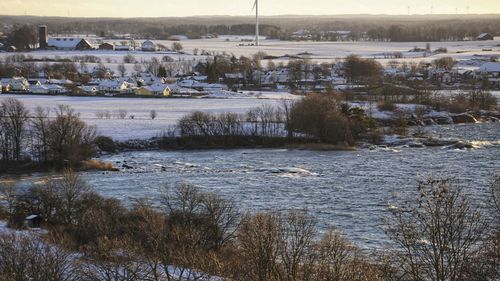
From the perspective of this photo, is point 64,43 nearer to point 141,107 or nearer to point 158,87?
point 158,87

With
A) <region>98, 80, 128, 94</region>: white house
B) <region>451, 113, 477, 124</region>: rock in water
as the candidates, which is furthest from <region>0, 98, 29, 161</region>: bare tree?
<region>451, 113, 477, 124</region>: rock in water

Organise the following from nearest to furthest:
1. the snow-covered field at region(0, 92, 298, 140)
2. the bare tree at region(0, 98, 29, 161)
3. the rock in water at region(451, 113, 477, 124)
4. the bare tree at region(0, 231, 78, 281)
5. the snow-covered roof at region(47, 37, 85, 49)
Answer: the bare tree at region(0, 231, 78, 281)
the bare tree at region(0, 98, 29, 161)
the snow-covered field at region(0, 92, 298, 140)
the rock in water at region(451, 113, 477, 124)
the snow-covered roof at region(47, 37, 85, 49)

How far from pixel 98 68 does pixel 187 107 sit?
1837 centimetres

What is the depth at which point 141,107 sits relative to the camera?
2892 centimetres

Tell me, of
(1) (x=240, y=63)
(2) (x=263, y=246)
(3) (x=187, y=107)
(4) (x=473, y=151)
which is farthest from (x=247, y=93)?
(2) (x=263, y=246)

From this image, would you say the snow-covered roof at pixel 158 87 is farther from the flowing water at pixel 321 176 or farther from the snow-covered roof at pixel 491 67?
the snow-covered roof at pixel 491 67

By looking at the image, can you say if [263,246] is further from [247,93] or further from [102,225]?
[247,93]

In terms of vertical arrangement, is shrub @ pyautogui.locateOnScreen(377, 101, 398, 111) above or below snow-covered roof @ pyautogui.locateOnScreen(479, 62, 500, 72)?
below

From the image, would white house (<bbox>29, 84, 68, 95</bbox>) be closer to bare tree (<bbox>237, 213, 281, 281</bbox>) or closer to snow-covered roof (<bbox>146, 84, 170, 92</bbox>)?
snow-covered roof (<bbox>146, 84, 170, 92</bbox>)

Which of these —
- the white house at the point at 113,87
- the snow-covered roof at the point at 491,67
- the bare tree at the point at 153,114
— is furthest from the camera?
the snow-covered roof at the point at 491,67

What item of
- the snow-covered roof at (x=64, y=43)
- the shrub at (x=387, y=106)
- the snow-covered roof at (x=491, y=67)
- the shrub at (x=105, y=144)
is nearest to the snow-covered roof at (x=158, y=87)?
the shrub at (x=387, y=106)

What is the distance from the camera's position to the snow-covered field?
22.8 metres

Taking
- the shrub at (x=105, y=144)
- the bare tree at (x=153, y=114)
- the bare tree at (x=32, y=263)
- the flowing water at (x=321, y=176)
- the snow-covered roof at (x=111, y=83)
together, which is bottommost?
the flowing water at (x=321, y=176)

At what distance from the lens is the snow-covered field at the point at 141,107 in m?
22.8
